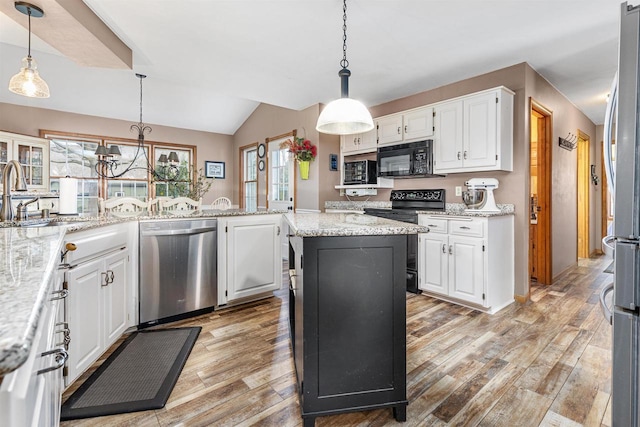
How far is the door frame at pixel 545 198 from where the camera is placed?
3697mm

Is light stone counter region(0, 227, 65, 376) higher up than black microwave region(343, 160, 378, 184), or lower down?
lower down

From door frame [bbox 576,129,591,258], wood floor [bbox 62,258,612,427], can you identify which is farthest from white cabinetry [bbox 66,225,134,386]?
door frame [bbox 576,129,591,258]

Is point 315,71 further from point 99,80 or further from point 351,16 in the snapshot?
point 99,80

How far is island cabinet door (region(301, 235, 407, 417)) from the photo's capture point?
57.9 inches

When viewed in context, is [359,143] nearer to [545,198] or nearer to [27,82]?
[545,198]

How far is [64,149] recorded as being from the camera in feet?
17.9

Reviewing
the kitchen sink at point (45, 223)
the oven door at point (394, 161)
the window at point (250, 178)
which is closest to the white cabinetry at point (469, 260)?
the oven door at point (394, 161)

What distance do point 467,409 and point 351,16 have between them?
2703 mm

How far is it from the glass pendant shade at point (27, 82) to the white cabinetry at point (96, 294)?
1.24 m

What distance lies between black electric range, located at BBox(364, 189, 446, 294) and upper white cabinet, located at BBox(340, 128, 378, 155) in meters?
0.68

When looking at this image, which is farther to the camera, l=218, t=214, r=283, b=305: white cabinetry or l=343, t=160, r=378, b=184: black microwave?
l=343, t=160, r=378, b=184: black microwave

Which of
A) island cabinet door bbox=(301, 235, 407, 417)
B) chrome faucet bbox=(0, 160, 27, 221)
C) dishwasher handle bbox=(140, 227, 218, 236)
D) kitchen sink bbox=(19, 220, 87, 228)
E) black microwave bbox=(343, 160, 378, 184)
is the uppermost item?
black microwave bbox=(343, 160, 378, 184)

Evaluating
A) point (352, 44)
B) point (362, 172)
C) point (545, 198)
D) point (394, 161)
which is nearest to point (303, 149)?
point (362, 172)

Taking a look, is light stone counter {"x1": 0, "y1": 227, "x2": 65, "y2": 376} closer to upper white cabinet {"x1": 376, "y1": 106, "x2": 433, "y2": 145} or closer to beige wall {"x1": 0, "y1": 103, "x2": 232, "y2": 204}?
upper white cabinet {"x1": 376, "y1": 106, "x2": 433, "y2": 145}
